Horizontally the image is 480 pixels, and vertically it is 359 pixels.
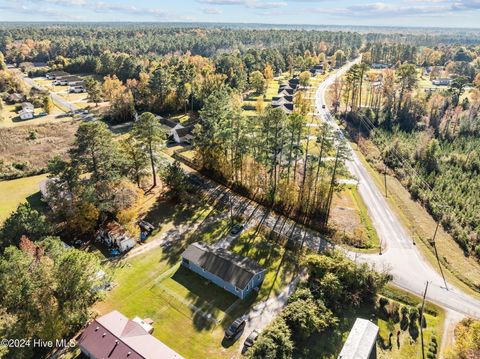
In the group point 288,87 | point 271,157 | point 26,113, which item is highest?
point 288,87

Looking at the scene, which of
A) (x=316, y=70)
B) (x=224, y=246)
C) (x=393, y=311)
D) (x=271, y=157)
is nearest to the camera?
(x=393, y=311)

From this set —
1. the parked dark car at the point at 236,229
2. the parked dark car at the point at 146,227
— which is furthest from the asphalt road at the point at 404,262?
the parked dark car at the point at 146,227

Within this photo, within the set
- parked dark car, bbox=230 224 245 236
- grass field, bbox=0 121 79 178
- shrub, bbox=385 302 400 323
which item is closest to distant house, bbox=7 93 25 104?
grass field, bbox=0 121 79 178

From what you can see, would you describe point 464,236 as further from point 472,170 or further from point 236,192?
point 236,192

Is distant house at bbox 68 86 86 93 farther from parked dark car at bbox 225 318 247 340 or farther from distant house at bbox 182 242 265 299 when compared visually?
parked dark car at bbox 225 318 247 340

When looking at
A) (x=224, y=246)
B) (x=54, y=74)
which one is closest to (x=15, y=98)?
(x=54, y=74)

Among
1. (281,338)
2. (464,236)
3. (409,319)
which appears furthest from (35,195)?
(464,236)

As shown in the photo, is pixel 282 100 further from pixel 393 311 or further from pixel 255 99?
pixel 393 311
